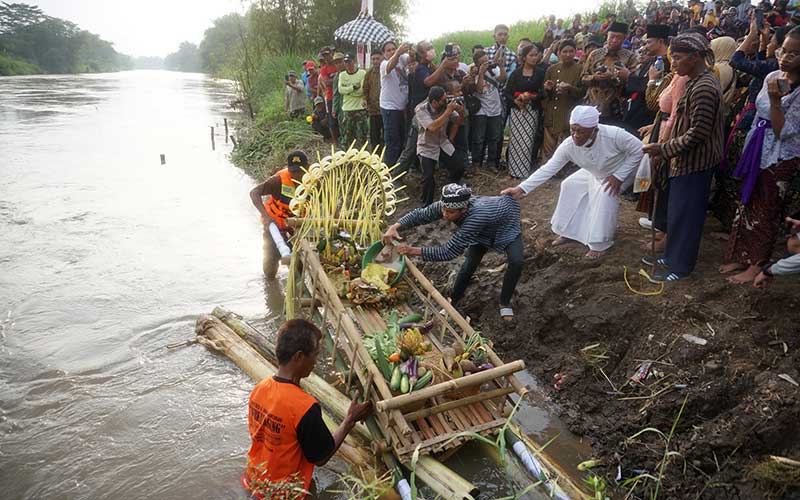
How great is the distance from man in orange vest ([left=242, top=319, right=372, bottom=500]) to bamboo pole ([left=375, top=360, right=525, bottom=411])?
0.36m

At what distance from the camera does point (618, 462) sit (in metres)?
3.40

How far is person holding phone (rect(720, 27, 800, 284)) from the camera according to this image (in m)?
3.84

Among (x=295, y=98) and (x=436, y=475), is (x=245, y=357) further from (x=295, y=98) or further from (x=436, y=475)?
(x=295, y=98)

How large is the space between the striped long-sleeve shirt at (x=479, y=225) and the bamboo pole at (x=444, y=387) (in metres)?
1.61

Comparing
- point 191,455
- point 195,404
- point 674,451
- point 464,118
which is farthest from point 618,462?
point 464,118

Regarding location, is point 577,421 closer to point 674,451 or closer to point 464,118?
point 674,451

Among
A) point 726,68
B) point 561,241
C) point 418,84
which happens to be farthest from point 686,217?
point 418,84

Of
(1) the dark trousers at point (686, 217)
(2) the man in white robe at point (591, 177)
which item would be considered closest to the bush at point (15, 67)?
(2) the man in white robe at point (591, 177)

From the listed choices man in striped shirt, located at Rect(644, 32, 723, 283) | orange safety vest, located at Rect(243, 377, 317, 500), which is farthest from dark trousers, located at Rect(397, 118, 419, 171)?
orange safety vest, located at Rect(243, 377, 317, 500)

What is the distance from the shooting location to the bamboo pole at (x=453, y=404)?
2.81 m

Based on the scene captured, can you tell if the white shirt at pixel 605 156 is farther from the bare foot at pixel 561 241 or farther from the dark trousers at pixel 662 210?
the bare foot at pixel 561 241

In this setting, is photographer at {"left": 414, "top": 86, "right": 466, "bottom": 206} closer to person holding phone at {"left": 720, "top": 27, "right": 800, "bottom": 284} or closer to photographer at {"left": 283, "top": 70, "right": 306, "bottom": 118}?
person holding phone at {"left": 720, "top": 27, "right": 800, "bottom": 284}

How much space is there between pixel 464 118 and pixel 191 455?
519 centimetres

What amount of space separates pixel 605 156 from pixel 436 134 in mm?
2564
